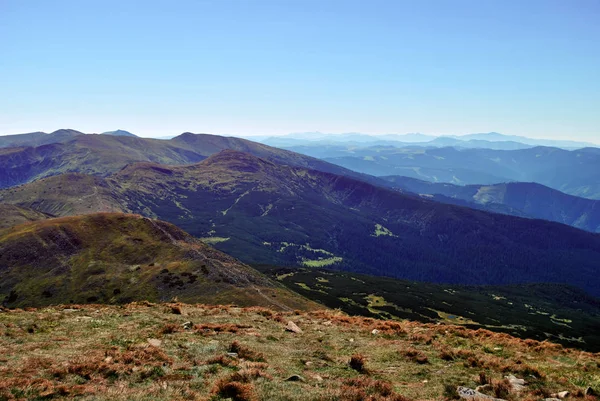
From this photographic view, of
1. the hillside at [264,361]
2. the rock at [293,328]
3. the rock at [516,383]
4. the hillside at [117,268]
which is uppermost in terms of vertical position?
the rock at [516,383]

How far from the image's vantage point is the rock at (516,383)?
19.5 metres

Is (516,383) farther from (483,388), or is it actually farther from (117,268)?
(117,268)

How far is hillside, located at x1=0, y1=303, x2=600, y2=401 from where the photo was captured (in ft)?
58.0

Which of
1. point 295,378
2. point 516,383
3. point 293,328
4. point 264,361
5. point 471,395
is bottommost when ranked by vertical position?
point 293,328

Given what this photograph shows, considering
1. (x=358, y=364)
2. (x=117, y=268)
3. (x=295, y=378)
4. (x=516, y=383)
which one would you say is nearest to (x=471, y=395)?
(x=516, y=383)

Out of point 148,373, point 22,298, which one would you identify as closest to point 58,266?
point 22,298

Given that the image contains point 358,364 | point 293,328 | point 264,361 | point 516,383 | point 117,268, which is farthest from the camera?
point 117,268

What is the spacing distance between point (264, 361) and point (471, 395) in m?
11.9

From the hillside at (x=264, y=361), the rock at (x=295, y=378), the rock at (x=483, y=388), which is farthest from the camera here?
the rock at (x=295, y=378)

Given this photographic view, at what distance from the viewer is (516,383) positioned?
20.4 m

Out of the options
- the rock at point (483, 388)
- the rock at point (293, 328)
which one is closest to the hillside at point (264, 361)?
the rock at point (483, 388)

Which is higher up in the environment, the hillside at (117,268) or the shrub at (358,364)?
the shrub at (358,364)

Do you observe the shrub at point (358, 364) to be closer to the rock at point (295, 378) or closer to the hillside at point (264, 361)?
the hillside at point (264, 361)

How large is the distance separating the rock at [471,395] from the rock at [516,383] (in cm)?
202
